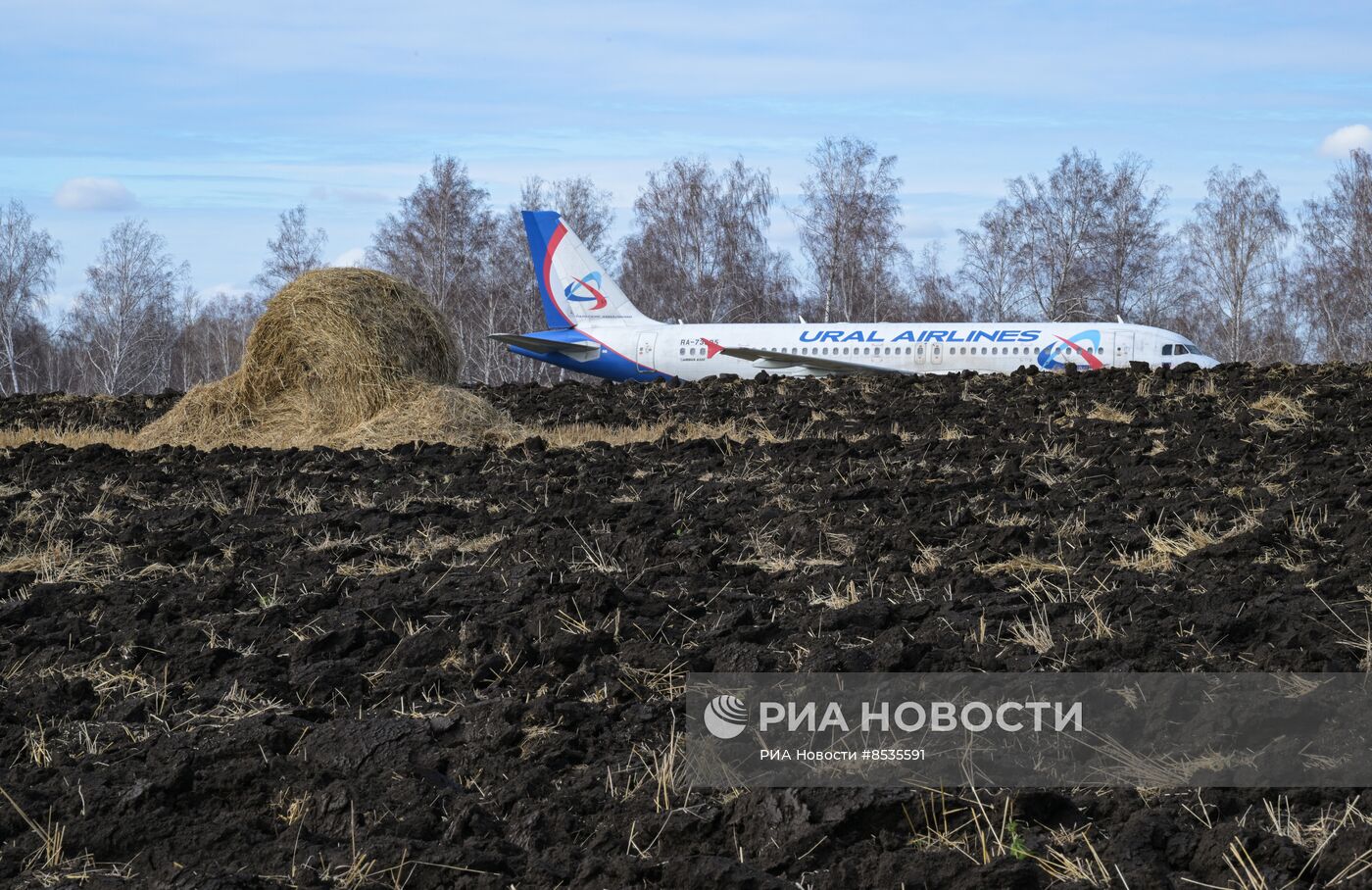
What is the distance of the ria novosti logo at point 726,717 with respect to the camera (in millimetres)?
3777

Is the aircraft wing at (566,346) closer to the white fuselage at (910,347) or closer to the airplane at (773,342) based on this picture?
the airplane at (773,342)

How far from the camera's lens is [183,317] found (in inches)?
2272

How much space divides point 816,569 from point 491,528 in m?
1.99

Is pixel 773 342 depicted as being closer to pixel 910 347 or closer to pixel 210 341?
pixel 910 347

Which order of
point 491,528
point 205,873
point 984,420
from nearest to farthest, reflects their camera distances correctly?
point 205,873 < point 491,528 < point 984,420

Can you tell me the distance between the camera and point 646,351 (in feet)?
87.1

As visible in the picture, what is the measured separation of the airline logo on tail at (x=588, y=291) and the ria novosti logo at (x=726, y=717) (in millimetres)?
24666

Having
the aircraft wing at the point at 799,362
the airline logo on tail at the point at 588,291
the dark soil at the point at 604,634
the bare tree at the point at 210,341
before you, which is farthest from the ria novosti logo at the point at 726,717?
the bare tree at the point at 210,341

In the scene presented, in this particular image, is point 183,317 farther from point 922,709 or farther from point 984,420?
point 922,709

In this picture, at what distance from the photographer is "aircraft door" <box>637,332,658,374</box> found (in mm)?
26531

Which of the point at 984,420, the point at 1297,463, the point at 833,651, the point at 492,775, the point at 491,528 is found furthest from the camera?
the point at 984,420

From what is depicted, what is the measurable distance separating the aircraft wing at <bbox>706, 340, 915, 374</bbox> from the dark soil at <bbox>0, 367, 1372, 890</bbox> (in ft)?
44.5

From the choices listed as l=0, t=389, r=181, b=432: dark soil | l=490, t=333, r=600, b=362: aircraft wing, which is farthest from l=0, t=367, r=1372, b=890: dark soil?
l=490, t=333, r=600, b=362: aircraft wing

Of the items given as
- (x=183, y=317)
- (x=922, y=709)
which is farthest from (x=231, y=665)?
(x=183, y=317)
